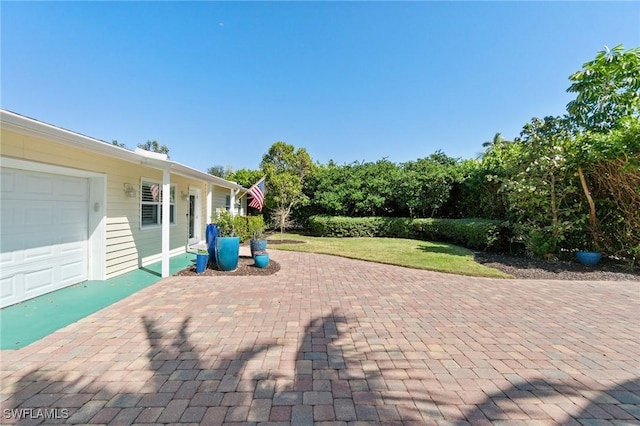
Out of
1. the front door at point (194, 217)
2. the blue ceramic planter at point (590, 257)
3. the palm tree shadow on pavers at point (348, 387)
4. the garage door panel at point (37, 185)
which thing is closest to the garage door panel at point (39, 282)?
the garage door panel at point (37, 185)

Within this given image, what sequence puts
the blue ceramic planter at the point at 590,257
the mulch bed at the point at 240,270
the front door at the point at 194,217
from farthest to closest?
the front door at the point at 194,217, the blue ceramic planter at the point at 590,257, the mulch bed at the point at 240,270

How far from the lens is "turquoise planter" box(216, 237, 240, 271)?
678cm

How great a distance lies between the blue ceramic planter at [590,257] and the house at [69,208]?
11.4 meters

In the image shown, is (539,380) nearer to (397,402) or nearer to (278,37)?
(397,402)

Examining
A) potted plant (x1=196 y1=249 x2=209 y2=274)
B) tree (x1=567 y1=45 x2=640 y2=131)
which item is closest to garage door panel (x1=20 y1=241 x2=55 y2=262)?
potted plant (x1=196 y1=249 x2=209 y2=274)

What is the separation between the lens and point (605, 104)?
375 inches

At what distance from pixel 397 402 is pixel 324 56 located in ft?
37.4

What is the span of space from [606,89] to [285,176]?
1308 cm

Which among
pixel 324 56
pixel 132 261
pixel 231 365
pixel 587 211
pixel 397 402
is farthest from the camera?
pixel 324 56

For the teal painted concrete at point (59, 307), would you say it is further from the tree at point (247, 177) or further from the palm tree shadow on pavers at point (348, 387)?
the tree at point (247, 177)

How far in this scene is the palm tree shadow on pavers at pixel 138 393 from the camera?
2.04 metres

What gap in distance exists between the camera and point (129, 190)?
6.57 metres

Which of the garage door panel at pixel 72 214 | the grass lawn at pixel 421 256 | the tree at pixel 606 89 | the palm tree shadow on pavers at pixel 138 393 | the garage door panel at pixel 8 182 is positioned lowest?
the palm tree shadow on pavers at pixel 138 393

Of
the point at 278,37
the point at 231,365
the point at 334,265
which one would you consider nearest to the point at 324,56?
the point at 278,37
